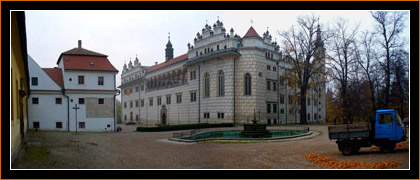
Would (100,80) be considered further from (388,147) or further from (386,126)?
(388,147)

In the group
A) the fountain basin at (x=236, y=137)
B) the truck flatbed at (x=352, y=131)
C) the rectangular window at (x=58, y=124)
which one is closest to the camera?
the truck flatbed at (x=352, y=131)

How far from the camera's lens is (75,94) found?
33.0m

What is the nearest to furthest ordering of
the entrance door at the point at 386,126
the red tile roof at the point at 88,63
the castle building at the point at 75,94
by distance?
the entrance door at the point at 386,126 → the castle building at the point at 75,94 → the red tile roof at the point at 88,63

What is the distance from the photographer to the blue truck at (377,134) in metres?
13.0

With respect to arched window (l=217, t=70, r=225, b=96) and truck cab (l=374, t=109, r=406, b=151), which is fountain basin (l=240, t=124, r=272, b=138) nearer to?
truck cab (l=374, t=109, r=406, b=151)

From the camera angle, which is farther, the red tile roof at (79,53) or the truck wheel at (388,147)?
the red tile roof at (79,53)

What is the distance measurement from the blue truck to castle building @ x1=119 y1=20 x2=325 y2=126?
26.1 m

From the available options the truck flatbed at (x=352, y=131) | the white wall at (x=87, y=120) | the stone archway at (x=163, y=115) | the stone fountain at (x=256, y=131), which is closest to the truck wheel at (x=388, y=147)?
the truck flatbed at (x=352, y=131)

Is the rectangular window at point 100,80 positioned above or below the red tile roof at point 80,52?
below

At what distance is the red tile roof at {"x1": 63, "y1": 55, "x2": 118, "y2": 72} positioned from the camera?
33.0 metres

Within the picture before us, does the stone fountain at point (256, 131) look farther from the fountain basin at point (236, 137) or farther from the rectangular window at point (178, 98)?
the rectangular window at point (178, 98)

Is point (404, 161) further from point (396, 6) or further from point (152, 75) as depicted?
point (152, 75)

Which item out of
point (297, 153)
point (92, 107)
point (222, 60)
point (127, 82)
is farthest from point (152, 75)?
point (297, 153)

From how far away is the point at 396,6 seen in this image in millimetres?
8539
